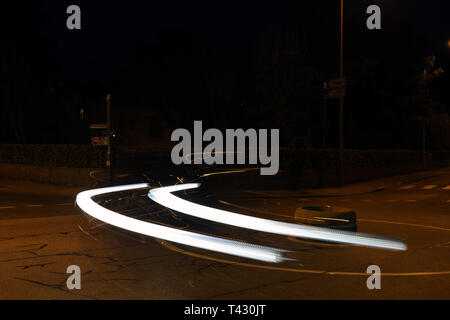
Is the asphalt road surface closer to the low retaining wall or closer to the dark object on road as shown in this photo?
the dark object on road

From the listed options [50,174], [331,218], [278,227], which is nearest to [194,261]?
[278,227]

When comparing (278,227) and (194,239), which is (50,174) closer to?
(278,227)

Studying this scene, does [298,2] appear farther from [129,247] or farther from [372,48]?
[129,247]

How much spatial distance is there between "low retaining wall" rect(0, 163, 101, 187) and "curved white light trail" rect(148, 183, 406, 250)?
10723mm

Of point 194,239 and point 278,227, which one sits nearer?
point 194,239

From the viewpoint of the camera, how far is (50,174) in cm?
2752

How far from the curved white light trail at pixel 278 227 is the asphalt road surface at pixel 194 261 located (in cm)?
22

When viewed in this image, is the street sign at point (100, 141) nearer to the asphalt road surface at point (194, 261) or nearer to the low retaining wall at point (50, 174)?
the low retaining wall at point (50, 174)

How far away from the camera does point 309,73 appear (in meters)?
33.0

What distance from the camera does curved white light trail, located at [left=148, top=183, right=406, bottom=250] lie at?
1063 centimetres

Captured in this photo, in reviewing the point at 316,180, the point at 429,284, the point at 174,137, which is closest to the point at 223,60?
the point at 174,137

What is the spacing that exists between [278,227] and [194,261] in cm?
349

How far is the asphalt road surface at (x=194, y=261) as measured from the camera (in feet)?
23.0

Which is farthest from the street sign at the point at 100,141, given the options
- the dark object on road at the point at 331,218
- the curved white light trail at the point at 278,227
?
the dark object on road at the point at 331,218
